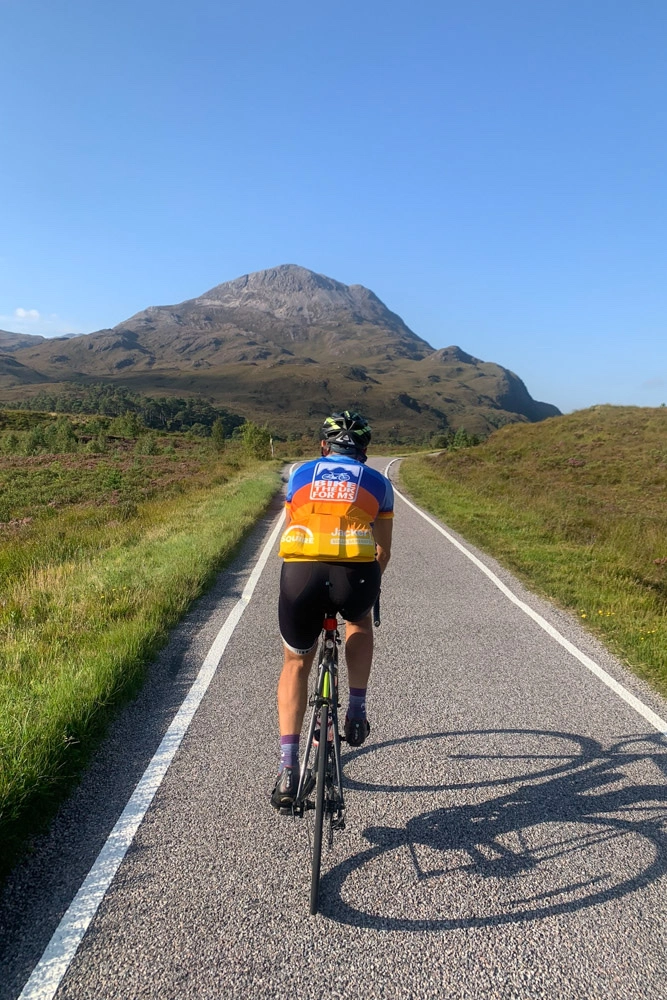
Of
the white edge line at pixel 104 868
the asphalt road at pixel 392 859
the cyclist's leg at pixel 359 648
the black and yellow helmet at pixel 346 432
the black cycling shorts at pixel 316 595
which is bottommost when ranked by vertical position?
the white edge line at pixel 104 868

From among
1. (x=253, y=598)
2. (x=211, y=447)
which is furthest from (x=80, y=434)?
(x=253, y=598)

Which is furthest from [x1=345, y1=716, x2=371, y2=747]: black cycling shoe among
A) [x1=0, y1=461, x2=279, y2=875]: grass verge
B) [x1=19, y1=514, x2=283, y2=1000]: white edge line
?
[x1=0, y1=461, x2=279, y2=875]: grass verge

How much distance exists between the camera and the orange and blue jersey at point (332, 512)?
117 inches

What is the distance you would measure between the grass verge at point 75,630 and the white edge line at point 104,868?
406 millimetres

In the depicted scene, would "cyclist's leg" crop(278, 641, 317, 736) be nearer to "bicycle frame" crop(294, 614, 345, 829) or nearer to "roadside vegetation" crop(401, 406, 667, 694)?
"bicycle frame" crop(294, 614, 345, 829)

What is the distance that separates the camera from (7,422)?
180ft

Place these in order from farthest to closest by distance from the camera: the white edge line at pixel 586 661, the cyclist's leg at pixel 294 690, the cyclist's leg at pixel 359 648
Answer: the white edge line at pixel 586 661 < the cyclist's leg at pixel 359 648 < the cyclist's leg at pixel 294 690

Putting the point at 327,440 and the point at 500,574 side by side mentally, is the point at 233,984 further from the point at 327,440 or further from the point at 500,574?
the point at 500,574

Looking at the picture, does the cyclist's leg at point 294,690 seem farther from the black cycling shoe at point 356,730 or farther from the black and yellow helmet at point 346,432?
the black and yellow helmet at point 346,432

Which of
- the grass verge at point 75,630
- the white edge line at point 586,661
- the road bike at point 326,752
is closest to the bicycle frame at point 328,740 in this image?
the road bike at point 326,752

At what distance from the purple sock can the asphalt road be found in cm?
42

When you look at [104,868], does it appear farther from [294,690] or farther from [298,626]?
[298,626]

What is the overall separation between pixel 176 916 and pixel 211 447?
42.6 meters

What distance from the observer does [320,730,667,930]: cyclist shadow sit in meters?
2.66
